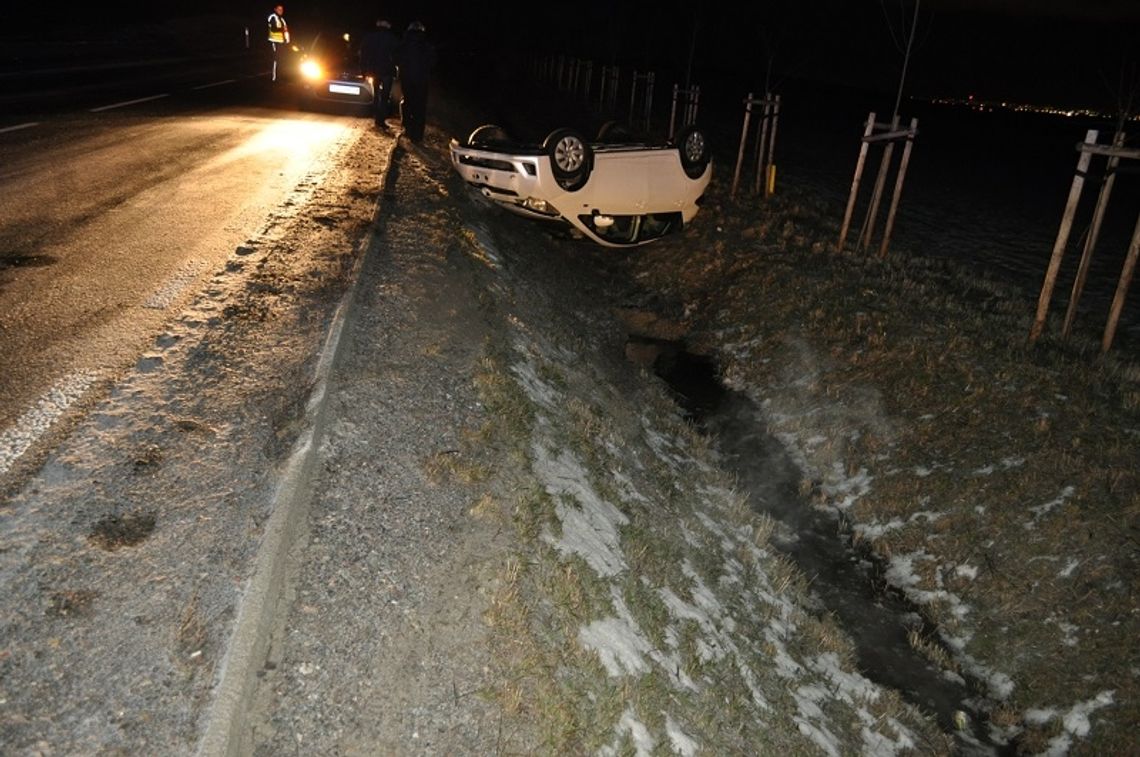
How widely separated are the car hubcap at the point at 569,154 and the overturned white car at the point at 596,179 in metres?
0.01

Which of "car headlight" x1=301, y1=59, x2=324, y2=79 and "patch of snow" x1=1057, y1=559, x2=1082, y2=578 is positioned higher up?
"car headlight" x1=301, y1=59, x2=324, y2=79

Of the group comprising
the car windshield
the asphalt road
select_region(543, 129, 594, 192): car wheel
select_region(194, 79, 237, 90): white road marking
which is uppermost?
the car windshield

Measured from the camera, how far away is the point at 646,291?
35.8ft

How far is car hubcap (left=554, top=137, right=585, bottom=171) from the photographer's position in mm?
8250

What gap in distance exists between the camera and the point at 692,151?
9.09m

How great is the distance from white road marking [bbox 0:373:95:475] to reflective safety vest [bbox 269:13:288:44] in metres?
17.5

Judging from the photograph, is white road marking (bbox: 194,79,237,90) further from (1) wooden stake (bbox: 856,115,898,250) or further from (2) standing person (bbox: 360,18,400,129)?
(1) wooden stake (bbox: 856,115,898,250)

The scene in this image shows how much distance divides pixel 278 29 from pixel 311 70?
4750mm

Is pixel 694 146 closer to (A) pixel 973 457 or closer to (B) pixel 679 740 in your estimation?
(A) pixel 973 457

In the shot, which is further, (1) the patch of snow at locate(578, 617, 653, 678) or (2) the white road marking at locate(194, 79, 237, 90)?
(2) the white road marking at locate(194, 79, 237, 90)

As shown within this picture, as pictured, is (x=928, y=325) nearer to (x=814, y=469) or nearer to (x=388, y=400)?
(x=814, y=469)

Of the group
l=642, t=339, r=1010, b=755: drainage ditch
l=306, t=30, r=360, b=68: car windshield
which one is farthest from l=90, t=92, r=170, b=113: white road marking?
l=642, t=339, r=1010, b=755: drainage ditch

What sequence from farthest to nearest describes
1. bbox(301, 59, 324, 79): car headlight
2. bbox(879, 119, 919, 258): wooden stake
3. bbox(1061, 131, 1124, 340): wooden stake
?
bbox(301, 59, 324, 79): car headlight < bbox(879, 119, 919, 258): wooden stake < bbox(1061, 131, 1124, 340): wooden stake

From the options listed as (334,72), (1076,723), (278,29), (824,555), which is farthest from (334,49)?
(1076,723)
